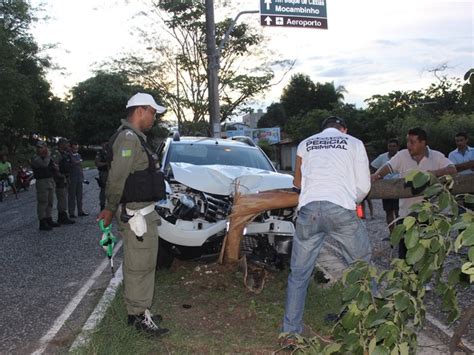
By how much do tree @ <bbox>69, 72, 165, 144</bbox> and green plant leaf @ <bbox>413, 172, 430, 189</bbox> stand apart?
48.0 metres

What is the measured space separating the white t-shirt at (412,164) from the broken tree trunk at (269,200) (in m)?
0.46

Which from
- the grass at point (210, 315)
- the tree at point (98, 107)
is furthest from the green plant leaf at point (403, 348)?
the tree at point (98, 107)

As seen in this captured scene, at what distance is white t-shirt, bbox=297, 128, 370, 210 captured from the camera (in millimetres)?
4008

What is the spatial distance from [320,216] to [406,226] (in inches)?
65.4

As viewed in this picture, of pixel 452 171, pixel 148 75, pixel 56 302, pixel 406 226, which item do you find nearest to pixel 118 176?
pixel 56 302

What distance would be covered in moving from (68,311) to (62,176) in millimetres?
6368

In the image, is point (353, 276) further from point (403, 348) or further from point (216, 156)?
point (216, 156)

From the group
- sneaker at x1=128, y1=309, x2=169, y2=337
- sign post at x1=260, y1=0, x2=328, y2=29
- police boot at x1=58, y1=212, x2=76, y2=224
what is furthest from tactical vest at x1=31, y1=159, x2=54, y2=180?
sneaker at x1=128, y1=309, x2=169, y2=337

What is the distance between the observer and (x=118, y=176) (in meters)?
4.14

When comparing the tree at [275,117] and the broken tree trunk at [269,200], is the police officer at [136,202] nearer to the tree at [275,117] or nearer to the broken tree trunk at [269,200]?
the broken tree trunk at [269,200]

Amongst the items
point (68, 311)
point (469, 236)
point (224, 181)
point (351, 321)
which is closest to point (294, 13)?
point (224, 181)

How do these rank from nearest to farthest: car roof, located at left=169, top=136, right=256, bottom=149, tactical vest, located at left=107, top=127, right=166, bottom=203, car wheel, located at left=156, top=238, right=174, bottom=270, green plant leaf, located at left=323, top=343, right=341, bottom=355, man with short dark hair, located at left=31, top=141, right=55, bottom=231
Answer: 1. green plant leaf, located at left=323, top=343, right=341, bottom=355
2. tactical vest, located at left=107, top=127, right=166, bottom=203
3. car wheel, located at left=156, top=238, right=174, bottom=270
4. car roof, located at left=169, top=136, right=256, bottom=149
5. man with short dark hair, located at left=31, top=141, right=55, bottom=231

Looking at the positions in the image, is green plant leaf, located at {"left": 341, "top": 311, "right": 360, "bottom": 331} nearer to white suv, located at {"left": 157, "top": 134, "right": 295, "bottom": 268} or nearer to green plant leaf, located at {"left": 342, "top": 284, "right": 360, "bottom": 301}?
green plant leaf, located at {"left": 342, "top": 284, "right": 360, "bottom": 301}

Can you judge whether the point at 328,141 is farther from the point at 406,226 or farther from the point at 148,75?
the point at 148,75
